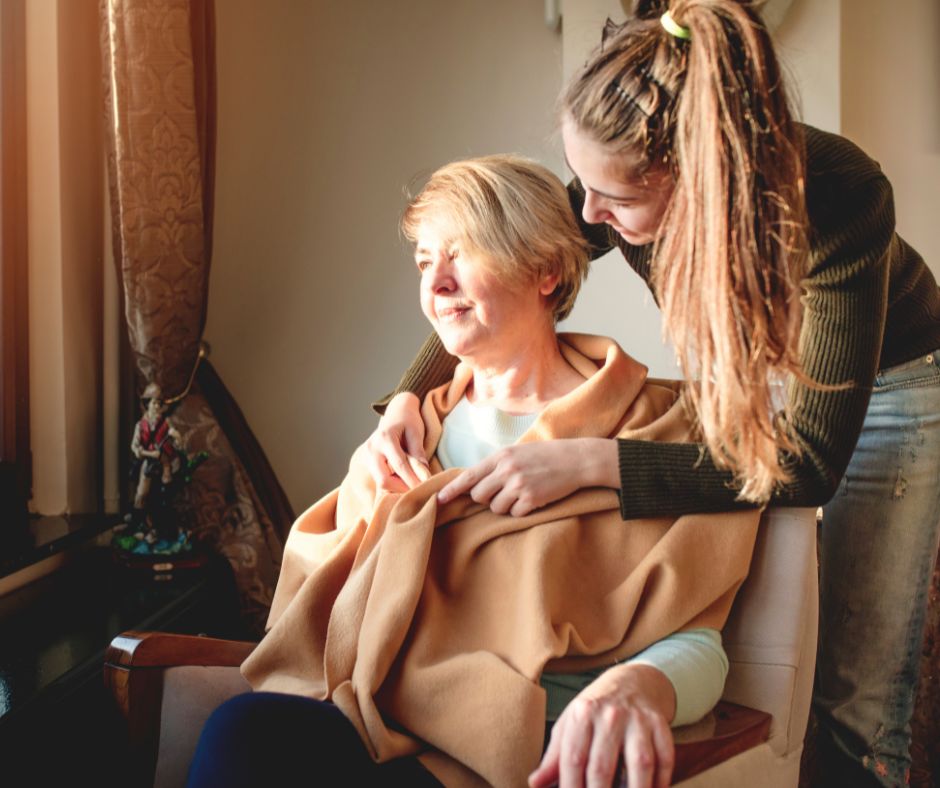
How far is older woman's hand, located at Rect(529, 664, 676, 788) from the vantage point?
1.04 meters

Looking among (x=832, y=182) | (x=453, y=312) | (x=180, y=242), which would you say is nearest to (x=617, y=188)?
(x=832, y=182)

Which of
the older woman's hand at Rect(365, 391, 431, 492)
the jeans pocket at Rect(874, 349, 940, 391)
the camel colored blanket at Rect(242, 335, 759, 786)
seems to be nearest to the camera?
the camel colored blanket at Rect(242, 335, 759, 786)

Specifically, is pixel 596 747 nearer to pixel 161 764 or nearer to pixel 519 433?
pixel 519 433

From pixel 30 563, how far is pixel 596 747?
1332 mm

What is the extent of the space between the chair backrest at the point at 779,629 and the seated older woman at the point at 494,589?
56 mm

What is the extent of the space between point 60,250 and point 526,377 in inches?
50.3

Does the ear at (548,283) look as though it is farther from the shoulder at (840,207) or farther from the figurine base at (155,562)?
the figurine base at (155,562)

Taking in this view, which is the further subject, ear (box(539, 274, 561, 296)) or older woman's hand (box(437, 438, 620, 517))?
ear (box(539, 274, 561, 296))

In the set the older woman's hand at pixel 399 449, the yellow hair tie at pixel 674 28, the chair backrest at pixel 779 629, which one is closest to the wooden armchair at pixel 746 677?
the chair backrest at pixel 779 629

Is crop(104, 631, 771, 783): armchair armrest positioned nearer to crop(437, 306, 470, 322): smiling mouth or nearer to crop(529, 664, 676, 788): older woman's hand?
crop(529, 664, 676, 788): older woman's hand

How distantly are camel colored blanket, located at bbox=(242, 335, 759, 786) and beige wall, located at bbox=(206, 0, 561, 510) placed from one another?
1.43m

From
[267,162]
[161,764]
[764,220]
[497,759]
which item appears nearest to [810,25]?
[267,162]

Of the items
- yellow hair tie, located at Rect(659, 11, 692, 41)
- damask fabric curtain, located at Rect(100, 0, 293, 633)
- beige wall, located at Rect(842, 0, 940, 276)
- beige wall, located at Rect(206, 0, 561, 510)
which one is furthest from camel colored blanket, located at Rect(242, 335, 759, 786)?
beige wall, located at Rect(842, 0, 940, 276)

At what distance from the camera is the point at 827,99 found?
248 centimetres
